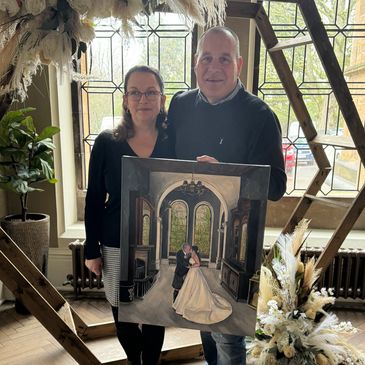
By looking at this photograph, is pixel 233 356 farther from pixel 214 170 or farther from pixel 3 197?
pixel 3 197

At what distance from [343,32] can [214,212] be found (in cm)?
203

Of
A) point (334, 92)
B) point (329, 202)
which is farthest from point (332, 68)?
point (329, 202)

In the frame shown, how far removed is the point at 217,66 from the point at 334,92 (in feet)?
1.93

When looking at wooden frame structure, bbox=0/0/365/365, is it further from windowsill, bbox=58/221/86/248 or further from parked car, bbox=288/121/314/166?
parked car, bbox=288/121/314/166

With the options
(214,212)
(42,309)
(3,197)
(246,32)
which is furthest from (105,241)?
(246,32)

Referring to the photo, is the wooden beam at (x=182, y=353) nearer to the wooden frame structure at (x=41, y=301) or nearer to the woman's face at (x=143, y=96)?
the wooden frame structure at (x=41, y=301)

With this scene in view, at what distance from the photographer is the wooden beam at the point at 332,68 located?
54.3 inches

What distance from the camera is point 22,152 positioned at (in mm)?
2059

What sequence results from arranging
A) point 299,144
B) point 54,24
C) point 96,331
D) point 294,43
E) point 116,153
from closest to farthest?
point 54,24 → point 116,153 → point 294,43 → point 96,331 → point 299,144

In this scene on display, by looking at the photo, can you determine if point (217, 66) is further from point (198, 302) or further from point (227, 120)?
point (198, 302)

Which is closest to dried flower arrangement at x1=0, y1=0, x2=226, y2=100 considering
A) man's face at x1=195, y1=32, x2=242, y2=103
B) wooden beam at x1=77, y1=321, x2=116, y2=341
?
man's face at x1=195, y1=32, x2=242, y2=103

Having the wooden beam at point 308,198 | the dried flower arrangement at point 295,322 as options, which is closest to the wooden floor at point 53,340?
the dried flower arrangement at point 295,322

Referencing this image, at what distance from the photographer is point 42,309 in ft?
4.18

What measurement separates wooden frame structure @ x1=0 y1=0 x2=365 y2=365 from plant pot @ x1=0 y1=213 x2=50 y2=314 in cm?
47
